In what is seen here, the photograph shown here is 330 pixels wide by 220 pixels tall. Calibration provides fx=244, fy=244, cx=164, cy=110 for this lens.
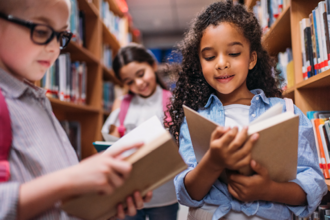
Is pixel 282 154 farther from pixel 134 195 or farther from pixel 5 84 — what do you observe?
pixel 5 84

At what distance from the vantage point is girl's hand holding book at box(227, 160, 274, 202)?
0.68m

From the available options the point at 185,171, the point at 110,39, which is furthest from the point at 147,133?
the point at 110,39

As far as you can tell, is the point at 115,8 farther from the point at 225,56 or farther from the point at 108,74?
the point at 225,56

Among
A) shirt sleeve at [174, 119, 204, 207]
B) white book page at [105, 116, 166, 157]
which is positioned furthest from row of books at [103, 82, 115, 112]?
white book page at [105, 116, 166, 157]

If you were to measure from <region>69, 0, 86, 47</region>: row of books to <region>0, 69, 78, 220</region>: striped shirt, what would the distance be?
1.38 meters

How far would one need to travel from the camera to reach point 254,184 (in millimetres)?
686

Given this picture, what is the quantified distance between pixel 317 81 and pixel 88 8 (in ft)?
6.41

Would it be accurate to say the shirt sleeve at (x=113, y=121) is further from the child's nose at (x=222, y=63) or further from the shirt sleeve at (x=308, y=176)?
the shirt sleeve at (x=308, y=176)

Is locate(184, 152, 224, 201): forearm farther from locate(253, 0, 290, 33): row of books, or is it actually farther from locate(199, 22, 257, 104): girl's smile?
locate(253, 0, 290, 33): row of books

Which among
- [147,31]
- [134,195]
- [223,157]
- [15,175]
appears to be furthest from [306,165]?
[147,31]

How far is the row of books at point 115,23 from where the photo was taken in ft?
8.89

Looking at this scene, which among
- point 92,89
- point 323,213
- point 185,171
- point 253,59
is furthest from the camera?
point 92,89

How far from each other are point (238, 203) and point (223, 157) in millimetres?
243

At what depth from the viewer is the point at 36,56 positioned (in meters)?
0.61
